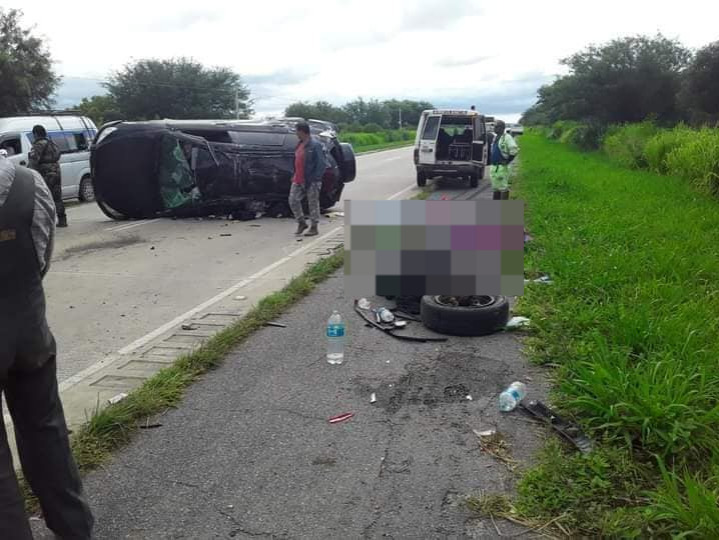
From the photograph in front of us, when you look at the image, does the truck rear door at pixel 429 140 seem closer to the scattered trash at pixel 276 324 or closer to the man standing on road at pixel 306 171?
the man standing on road at pixel 306 171

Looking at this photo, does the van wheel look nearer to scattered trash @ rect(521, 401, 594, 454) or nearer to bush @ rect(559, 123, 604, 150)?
scattered trash @ rect(521, 401, 594, 454)

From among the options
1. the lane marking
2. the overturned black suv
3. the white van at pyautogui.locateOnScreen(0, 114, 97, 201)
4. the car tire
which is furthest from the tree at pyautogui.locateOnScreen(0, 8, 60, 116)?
the car tire

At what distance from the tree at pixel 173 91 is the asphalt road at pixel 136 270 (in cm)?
3381

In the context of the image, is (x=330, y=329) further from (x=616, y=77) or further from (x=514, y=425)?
(x=616, y=77)

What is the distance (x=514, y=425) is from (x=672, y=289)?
9.24 feet

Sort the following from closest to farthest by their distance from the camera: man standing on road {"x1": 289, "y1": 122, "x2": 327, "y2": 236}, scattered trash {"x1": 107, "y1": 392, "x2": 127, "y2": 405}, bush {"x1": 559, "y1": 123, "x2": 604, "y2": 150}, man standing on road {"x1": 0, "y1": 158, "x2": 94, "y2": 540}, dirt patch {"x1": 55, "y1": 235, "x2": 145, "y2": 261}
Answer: man standing on road {"x1": 0, "y1": 158, "x2": 94, "y2": 540}
scattered trash {"x1": 107, "y1": 392, "x2": 127, "y2": 405}
dirt patch {"x1": 55, "y1": 235, "x2": 145, "y2": 261}
man standing on road {"x1": 289, "y1": 122, "x2": 327, "y2": 236}
bush {"x1": 559, "y1": 123, "x2": 604, "y2": 150}

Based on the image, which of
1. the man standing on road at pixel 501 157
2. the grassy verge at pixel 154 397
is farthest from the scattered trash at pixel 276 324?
the man standing on road at pixel 501 157

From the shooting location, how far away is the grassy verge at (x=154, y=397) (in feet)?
11.7

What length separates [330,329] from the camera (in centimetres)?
501

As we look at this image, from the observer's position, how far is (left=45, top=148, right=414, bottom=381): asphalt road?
5.91 meters

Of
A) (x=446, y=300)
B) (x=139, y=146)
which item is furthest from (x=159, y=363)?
(x=139, y=146)

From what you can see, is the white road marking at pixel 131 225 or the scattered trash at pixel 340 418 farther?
the white road marking at pixel 131 225

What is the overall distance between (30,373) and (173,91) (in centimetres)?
4710

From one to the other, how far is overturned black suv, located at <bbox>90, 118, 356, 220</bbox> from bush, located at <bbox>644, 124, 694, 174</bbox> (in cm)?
910
